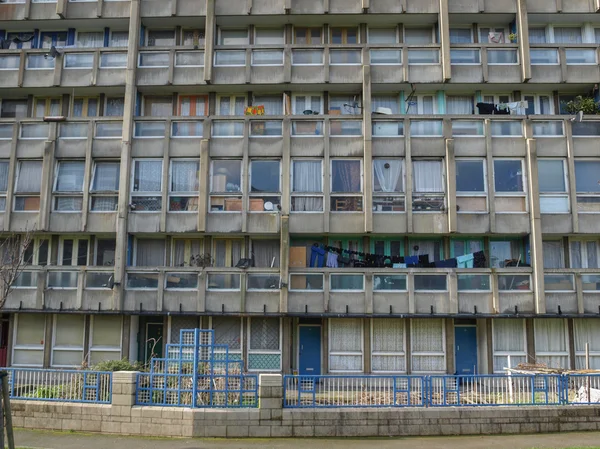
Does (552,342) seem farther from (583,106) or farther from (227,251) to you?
(227,251)

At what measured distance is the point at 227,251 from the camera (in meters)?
22.4

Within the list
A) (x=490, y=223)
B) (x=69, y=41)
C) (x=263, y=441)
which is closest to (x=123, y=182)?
(x=69, y=41)

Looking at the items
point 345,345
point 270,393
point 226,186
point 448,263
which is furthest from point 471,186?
point 270,393

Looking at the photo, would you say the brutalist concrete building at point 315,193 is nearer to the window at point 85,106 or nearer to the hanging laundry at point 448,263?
the hanging laundry at point 448,263

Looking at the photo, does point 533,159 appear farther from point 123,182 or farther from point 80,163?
point 80,163

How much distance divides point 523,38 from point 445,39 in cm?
322

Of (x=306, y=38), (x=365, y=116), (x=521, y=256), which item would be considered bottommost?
(x=521, y=256)

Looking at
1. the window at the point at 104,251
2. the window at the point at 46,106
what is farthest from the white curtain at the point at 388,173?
the window at the point at 46,106

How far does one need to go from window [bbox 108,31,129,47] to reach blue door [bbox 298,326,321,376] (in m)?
15.2

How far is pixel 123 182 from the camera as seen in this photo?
861 inches

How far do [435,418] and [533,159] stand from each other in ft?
39.0

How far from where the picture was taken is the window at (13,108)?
2467cm

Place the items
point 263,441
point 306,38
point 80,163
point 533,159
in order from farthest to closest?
1. point 306,38
2. point 80,163
3. point 533,159
4. point 263,441

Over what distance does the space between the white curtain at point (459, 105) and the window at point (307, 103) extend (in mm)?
5595
